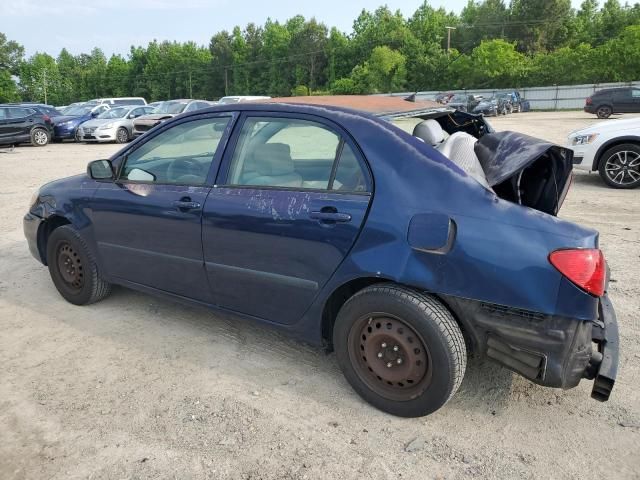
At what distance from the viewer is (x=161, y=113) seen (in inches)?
787

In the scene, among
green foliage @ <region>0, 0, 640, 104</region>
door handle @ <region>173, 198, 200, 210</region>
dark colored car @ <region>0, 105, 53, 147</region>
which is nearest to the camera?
door handle @ <region>173, 198, 200, 210</region>

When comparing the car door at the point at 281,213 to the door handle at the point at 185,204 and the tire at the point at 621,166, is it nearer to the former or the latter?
the door handle at the point at 185,204

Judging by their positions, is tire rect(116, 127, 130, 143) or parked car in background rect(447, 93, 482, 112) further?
parked car in background rect(447, 93, 482, 112)

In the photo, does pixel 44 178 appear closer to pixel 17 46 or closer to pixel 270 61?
pixel 270 61

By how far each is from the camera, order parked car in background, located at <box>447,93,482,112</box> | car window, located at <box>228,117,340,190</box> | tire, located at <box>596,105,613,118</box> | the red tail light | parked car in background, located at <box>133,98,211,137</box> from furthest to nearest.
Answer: parked car in background, located at <box>447,93,482,112</box> < tire, located at <box>596,105,613,118</box> < parked car in background, located at <box>133,98,211,137</box> < car window, located at <box>228,117,340,190</box> < the red tail light

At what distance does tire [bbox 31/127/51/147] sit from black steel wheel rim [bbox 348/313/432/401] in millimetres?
20126

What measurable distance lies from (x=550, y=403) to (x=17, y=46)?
103 m

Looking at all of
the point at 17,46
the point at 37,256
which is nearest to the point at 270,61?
the point at 17,46

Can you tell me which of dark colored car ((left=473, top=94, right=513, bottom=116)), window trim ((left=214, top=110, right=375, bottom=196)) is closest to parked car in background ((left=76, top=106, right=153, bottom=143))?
window trim ((left=214, top=110, right=375, bottom=196))

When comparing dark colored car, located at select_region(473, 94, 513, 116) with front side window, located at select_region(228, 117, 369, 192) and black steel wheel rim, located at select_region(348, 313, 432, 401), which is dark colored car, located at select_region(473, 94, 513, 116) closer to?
front side window, located at select_region(228, 117, 369, 192)

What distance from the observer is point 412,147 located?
106 inches

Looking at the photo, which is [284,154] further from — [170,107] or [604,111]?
[604,111]

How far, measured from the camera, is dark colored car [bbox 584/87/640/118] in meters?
27.5

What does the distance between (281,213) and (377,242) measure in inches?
24.1
